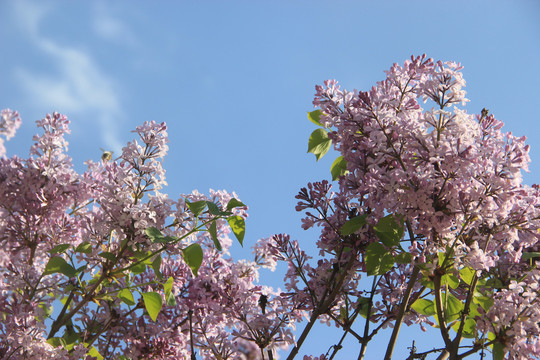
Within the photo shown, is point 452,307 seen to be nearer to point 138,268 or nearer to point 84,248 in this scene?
point 138,268

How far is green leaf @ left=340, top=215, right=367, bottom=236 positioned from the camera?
234 centimetres

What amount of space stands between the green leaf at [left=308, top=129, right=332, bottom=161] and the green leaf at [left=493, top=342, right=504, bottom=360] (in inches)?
54.1

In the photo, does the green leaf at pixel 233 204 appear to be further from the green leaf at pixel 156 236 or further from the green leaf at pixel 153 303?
the green leaf at pixel 153 303

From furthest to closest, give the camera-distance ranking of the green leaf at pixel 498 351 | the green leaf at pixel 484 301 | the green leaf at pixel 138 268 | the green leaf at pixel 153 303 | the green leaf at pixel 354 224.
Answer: the green leaf at pixel 138 268
the green leaf at pixel 153 303
the green leaf at pixel 354 224
the green leaf at pixel 484 301
the green leaf at pixel 498 351

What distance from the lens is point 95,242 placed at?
2895 mm

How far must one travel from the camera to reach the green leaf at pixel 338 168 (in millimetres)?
2996

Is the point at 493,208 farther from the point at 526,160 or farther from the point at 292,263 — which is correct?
the point at 292,263

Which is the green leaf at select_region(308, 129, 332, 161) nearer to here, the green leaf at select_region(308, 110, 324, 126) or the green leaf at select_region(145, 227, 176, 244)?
the green leaf at select_region(308, 110, 324, 126)

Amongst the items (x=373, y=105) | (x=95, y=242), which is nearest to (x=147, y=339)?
(x=95, y=242)

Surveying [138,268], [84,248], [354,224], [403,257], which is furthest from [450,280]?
[84,248]

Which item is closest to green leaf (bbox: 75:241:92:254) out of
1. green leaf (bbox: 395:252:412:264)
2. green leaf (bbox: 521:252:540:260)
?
green leaf (bbox: 395:252:412:264)

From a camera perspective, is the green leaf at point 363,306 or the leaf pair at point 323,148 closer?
the green leaf at point 363,306

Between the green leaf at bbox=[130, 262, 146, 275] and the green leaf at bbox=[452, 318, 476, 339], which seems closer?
the green leaf at bbox=[452, 318, 476, 339]

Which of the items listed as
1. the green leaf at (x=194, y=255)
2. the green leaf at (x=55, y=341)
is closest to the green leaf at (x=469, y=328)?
the green leaf at (x=194, y=255)
